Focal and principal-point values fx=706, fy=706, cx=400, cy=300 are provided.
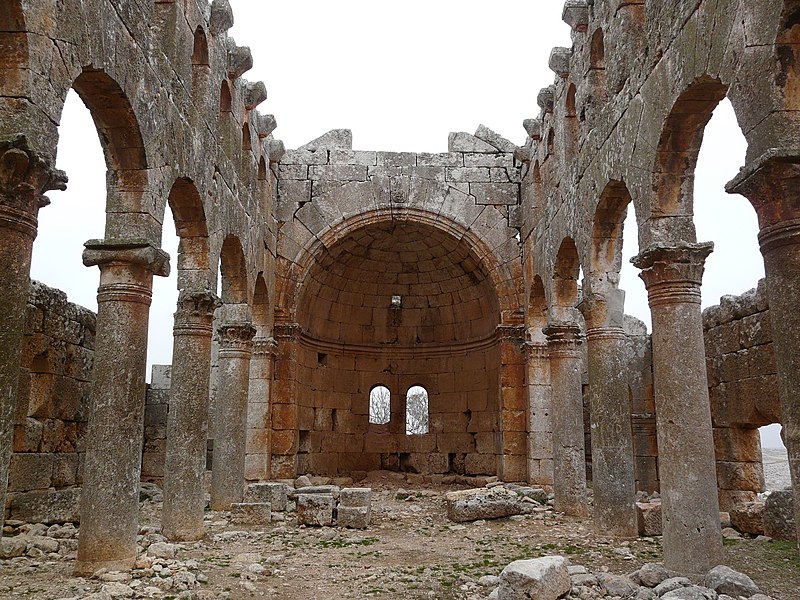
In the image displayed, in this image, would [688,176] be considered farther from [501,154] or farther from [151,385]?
[151,385]

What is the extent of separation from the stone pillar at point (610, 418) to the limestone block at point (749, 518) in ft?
4.65

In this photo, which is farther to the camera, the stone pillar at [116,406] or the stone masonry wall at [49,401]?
the stone masonry wall at [49,401]

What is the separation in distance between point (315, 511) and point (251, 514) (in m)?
1.09

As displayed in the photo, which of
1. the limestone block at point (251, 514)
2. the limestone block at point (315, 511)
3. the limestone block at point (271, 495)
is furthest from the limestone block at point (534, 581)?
the limestone block at point (271, 495)

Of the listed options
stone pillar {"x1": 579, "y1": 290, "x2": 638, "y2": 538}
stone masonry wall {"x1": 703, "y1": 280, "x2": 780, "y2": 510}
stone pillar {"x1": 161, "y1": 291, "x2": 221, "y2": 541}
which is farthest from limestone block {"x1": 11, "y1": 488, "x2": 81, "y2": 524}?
stone masonry wall {"x1": 703, "y1": 280, "x2": 780, "y2": 510}

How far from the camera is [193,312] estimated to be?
30.9 feet

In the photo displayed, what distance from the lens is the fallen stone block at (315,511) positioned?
10578 mm

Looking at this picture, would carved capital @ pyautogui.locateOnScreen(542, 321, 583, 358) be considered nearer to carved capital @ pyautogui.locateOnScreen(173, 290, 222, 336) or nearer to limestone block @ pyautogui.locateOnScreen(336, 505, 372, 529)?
limestone block @ pyautogui.locateOnScreen(336, 505, 372, 529)

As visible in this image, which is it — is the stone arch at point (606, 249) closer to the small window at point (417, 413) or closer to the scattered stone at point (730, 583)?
the scattered stone at point (730, 583)

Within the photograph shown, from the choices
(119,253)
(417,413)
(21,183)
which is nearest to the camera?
(21,183)

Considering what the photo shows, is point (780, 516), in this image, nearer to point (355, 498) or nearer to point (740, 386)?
point (740, 386)

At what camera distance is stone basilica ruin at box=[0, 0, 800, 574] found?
5.21m

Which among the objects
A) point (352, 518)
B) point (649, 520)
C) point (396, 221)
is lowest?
point (352, 518)

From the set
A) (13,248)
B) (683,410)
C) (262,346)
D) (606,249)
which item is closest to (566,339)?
(606,249)
